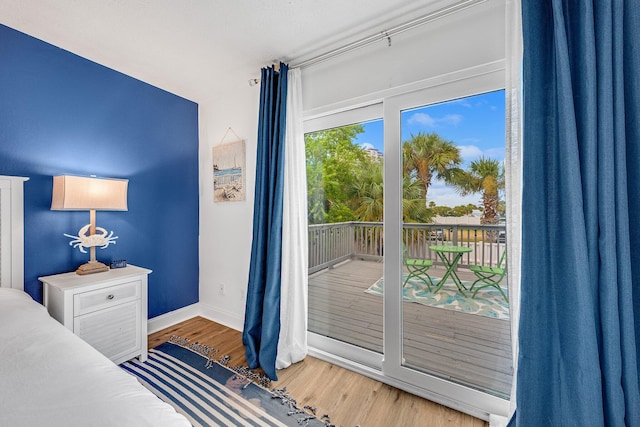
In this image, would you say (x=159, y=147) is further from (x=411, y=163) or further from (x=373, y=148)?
(x=411, y=163)

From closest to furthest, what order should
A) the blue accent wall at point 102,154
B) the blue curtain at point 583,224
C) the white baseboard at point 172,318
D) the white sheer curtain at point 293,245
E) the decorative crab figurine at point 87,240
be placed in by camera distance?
the blue curtain at point 583,224 → the blue accent wall at point 102,154 → the decorative crab figurine at point 87,240 → the white sheer curtain at point 293,245 → the white baseboard at point 172,318

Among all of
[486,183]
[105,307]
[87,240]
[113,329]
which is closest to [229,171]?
[87,240]

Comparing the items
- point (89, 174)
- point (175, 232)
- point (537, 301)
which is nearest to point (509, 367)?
point (537, 301)

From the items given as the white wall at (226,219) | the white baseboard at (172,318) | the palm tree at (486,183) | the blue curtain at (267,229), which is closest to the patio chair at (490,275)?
the palm tree at (486,183)

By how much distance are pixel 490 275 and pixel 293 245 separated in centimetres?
135

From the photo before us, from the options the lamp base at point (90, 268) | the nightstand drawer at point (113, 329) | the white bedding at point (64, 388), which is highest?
the lamp base at point (90, 268)

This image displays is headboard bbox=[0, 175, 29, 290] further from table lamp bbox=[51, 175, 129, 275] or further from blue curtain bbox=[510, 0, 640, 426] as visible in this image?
blue curtain bbox=[510, 0, 640, 426]

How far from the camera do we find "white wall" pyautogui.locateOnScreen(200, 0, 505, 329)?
153 cm

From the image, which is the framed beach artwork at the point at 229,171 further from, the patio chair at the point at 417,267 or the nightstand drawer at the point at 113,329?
the patio chair at the point at 417,267

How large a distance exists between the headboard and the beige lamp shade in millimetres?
178

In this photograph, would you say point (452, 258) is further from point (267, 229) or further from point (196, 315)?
point (196, 315)

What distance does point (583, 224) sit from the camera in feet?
3.43

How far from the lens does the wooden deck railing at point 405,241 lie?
5.10ft

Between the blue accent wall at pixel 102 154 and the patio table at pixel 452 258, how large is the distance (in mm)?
2556
